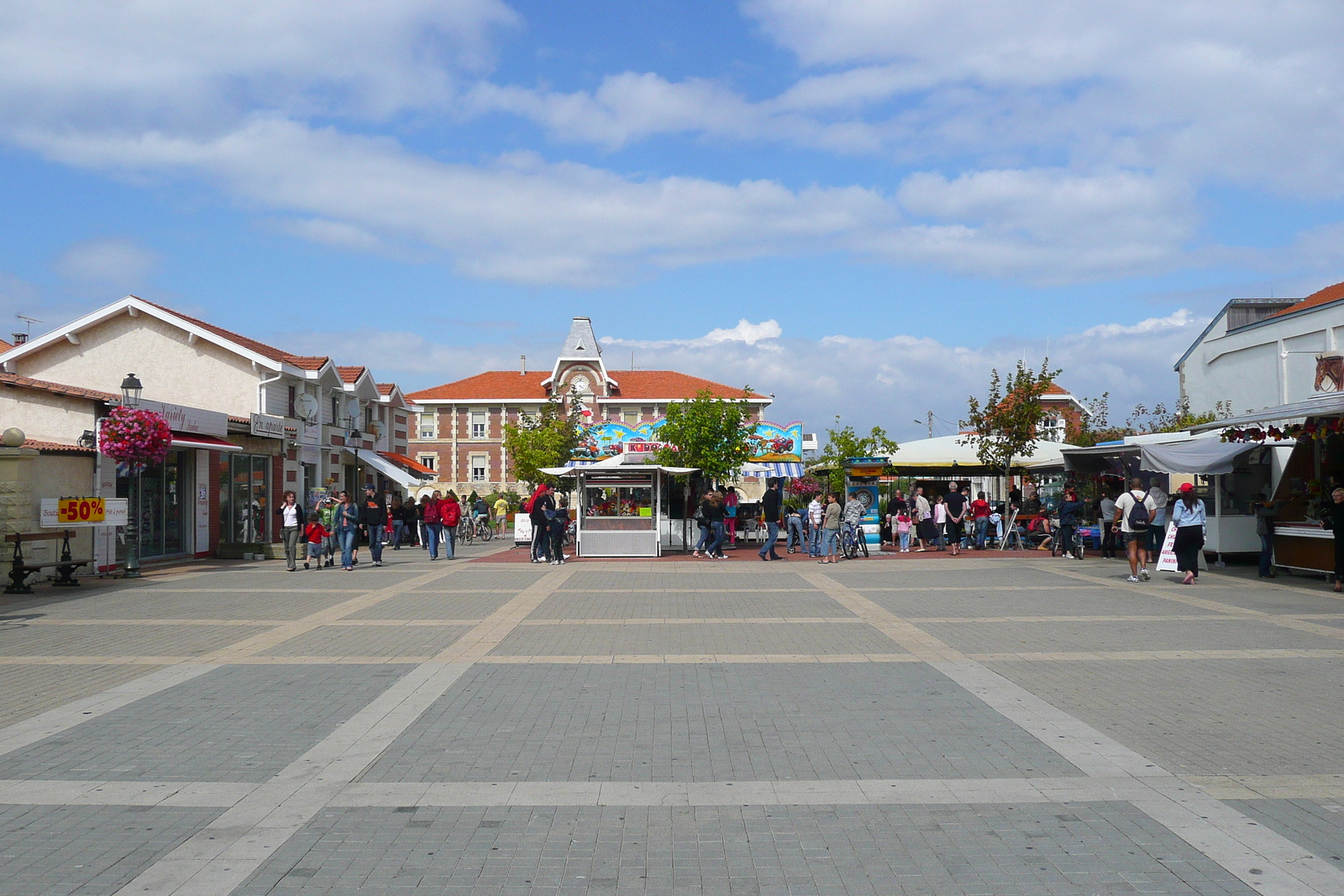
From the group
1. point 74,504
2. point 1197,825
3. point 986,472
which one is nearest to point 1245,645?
point 1197,825

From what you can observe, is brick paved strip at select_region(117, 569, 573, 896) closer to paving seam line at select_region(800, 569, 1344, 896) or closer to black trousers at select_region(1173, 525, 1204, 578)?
paving seam line at select_region(800, 569, 1344, 896)

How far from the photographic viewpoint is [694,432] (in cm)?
2936

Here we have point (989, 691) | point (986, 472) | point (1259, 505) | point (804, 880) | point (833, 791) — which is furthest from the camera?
point (986, 472)

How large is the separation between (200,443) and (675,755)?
815 inches

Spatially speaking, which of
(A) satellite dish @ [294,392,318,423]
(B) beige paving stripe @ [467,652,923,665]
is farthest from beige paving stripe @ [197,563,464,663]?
(A) satellite dish @ [294,392,318,423]

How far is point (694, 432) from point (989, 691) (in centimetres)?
2156

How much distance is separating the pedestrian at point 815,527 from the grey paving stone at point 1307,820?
19074 millimetres

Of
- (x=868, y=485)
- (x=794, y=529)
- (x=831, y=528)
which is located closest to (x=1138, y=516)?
(x=831, y=528)

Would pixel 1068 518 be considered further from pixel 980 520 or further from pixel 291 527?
pixel 291 527

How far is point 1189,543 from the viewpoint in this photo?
16.4m

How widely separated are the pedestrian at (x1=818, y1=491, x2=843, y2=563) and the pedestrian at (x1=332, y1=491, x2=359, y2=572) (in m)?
Result: 10.2

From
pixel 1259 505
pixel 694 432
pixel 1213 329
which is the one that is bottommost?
pixel 1259 505

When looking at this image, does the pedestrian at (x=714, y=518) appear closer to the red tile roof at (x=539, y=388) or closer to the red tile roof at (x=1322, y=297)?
the red tile roof at (x=1322, y=297)

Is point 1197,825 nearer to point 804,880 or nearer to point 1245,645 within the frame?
point 804,880
